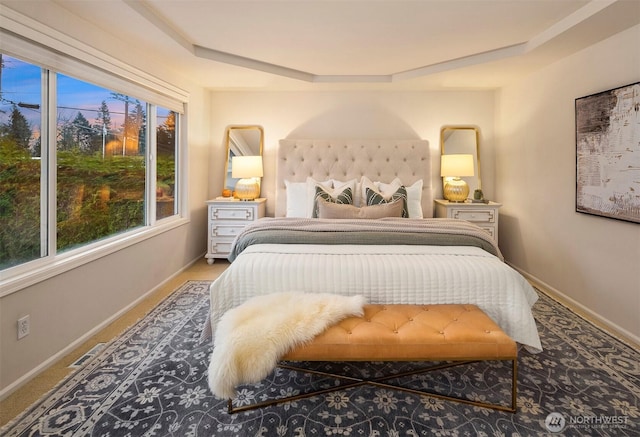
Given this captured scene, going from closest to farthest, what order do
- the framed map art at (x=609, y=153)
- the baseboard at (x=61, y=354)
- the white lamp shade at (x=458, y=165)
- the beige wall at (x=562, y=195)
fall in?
1. the baseboard at (x=61, y=354)
2. the framed map art at (x=609, y=153)
3. the beige wall at (x=562, y=195)
4. the white lamp shade at (x=458, y=165)

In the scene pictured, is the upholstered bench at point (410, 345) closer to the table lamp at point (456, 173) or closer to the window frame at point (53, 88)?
the window frame at point (53, 88)

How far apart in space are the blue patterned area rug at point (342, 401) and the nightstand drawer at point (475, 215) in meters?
1.97

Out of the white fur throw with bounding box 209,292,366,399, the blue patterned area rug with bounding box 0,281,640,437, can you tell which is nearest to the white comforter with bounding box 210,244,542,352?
the white fur throw with bounding box 209,292,366,399

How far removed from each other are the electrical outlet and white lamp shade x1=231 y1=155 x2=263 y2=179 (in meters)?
2.75

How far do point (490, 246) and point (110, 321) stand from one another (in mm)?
2978

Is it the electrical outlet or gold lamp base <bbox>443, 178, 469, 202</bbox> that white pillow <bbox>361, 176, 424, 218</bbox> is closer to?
gold lamp base <bbox>443, 178, 469, 202</bbox>

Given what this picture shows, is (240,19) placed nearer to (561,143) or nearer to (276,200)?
(276,200)

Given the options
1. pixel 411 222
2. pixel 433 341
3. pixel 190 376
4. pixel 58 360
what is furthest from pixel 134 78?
pixel 433 341

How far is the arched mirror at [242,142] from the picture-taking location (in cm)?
466

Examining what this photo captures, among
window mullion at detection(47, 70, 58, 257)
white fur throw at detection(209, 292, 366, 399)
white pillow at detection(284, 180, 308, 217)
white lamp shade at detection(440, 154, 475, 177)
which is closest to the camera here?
white fur throw at detection(209, 292, 366, 399)

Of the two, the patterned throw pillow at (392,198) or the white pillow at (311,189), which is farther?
the white pillow at (311,189)

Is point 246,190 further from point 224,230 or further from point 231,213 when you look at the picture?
point 224,230

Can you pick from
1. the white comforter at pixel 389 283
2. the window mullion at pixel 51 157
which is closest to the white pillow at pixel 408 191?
the white comforter at pixel 389 283

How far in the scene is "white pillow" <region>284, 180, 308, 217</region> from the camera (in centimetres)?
406
